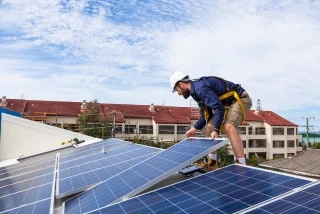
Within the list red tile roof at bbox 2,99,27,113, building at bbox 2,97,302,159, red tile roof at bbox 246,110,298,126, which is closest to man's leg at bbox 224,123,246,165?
building at bbox 2,97,302,159

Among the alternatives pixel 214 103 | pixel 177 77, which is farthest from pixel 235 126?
pixel 177 77

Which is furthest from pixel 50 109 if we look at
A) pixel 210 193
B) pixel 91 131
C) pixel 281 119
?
pixel 210 193

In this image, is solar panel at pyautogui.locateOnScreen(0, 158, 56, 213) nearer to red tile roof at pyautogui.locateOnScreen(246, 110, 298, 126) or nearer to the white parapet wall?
the white parapet wall

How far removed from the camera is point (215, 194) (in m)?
3.82

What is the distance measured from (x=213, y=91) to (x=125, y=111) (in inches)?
1924

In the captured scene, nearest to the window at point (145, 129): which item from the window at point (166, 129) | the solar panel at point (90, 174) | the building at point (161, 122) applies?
the building at point (161, 122)

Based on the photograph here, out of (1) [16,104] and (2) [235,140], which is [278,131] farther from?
(2) [235,140]

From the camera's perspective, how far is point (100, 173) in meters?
6.45

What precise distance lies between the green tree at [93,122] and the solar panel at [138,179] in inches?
1323

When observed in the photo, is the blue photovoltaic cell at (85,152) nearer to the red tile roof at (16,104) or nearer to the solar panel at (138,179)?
the solar panel at (138,179)

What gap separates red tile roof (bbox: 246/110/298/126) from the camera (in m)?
62.7

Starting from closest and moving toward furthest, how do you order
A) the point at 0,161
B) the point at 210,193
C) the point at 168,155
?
the point at 210,193 < the point at 168,155 < the point at 0,161

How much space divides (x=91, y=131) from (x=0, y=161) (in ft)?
78.0

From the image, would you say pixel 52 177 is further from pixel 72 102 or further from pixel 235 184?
Answer: pixel 72 102
